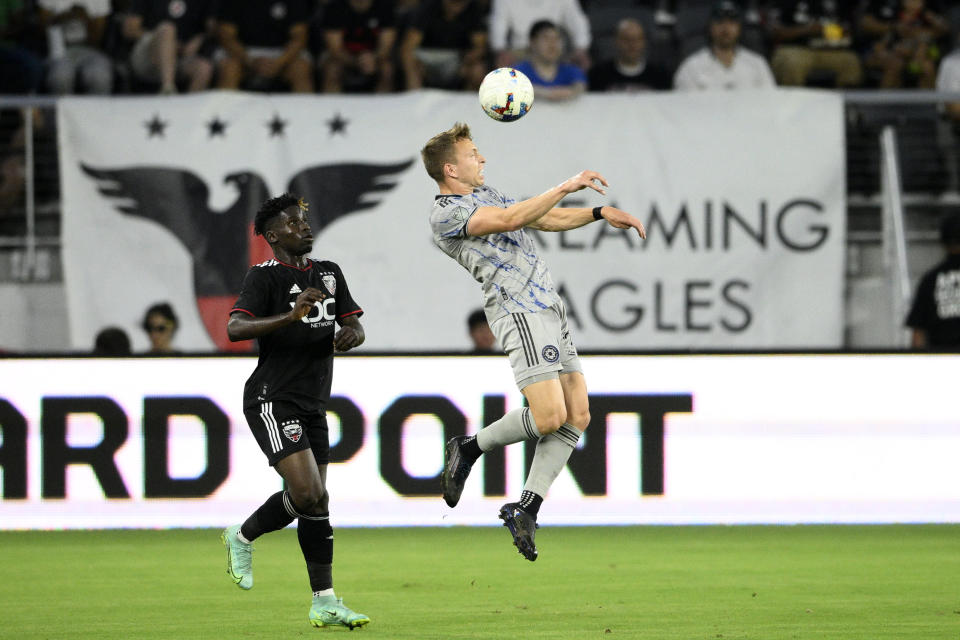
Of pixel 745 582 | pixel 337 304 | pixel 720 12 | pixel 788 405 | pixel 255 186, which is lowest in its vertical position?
pixel 745 582

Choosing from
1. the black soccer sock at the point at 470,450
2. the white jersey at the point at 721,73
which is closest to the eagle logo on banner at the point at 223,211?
the white jersey at the point at 721,73

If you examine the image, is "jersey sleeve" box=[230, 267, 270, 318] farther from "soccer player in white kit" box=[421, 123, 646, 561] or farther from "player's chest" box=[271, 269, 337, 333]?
"soccer player in white kit" box=[421, 123, 646, 561]

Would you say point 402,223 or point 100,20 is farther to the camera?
point 100,20

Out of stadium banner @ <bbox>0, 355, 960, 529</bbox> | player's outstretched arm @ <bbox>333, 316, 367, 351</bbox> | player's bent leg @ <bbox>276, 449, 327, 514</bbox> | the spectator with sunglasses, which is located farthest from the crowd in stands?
player's bent leg @ <bbox>276, 449, 327, 514</bbox>

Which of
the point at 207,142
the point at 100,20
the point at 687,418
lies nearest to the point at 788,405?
the point at 687,418

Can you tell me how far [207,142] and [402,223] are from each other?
1871mm

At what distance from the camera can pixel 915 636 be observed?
6211mm

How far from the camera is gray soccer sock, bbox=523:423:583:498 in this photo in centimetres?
725

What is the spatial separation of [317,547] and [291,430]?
0.56m

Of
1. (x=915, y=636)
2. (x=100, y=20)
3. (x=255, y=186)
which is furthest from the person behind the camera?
(x=100, y=20)

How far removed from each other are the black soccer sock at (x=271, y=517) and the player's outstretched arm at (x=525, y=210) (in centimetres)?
157

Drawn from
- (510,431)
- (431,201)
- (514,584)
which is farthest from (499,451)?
(510,431)

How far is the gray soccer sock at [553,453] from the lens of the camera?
7254mm

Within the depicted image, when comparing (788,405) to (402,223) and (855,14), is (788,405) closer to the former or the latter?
(402,223)
